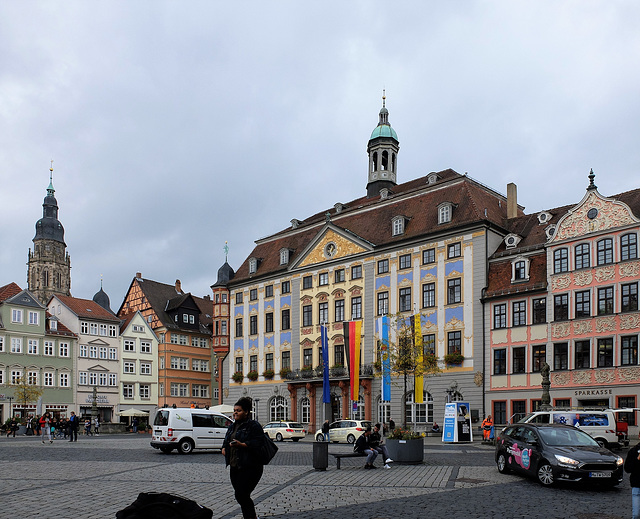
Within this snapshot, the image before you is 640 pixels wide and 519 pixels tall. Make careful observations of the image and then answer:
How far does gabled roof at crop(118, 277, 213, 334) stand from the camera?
276ft

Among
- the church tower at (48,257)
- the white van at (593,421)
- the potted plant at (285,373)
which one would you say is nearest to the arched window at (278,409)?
the potted plant at (285,373)

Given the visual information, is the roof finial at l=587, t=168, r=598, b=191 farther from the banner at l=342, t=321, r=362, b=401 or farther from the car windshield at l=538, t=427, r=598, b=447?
the car windshield at l=538, t=427, r=598, b=447

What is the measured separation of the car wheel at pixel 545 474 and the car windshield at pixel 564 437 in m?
0.67

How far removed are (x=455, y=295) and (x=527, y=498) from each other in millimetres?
35434

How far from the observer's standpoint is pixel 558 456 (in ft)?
55.8

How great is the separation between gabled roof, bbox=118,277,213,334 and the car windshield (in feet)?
222

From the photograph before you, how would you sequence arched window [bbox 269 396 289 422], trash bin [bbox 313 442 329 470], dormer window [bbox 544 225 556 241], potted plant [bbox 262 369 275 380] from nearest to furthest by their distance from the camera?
trash bin [bbox 313 442 329 470]
dormer window [bbox 544 225 556 241]
arched window [bbox 269 396 289 422]
potted plant [bbox 262 369 275 380]

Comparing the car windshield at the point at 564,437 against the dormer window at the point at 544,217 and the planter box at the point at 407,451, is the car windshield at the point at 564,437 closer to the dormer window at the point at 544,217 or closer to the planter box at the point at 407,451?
the planter box at the point at 407,451

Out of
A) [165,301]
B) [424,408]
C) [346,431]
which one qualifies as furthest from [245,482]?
[165,301]

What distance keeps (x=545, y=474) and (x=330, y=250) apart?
139ft

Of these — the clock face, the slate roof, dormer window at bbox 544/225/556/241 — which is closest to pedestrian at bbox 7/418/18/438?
the slate roof

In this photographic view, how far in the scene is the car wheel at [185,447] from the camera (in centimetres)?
3043

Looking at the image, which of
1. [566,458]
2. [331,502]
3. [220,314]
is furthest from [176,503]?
[220,314]

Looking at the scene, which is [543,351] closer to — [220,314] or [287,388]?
[287,388]
